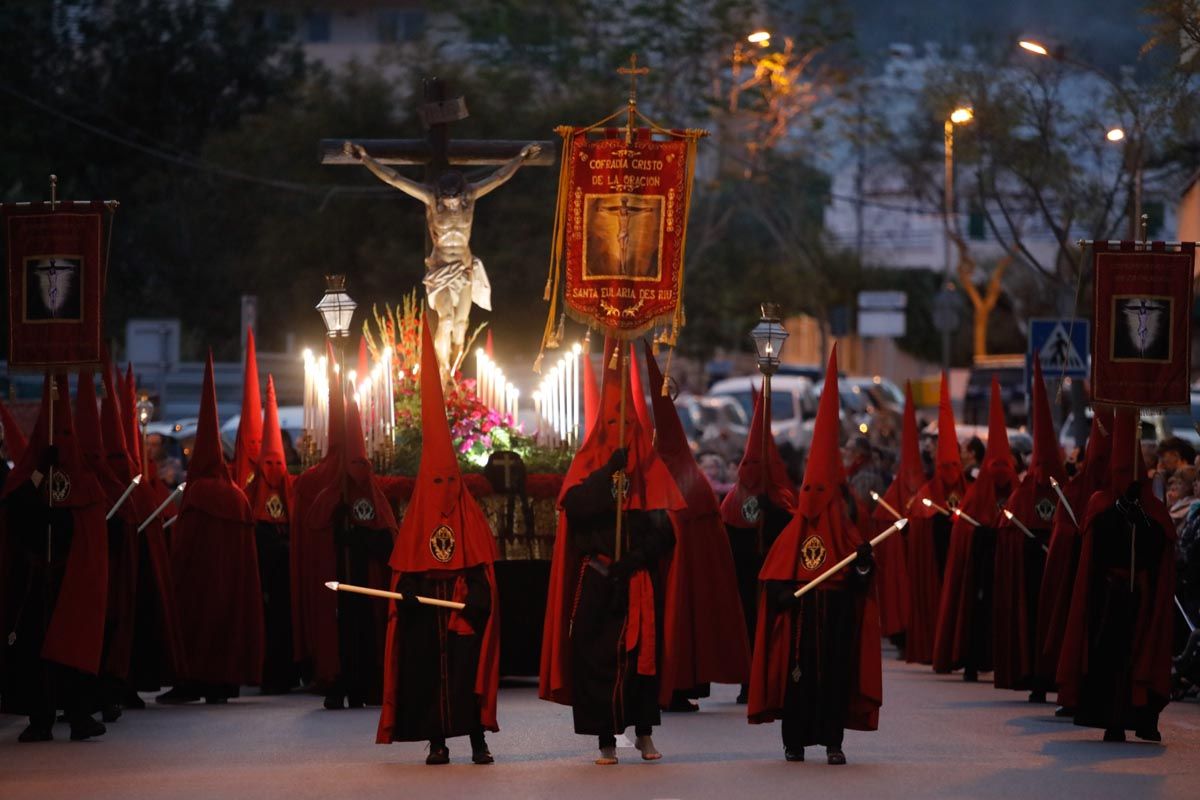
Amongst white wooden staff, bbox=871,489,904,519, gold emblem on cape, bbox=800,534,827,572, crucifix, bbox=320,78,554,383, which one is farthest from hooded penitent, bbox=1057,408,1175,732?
crucifix, bbox=320,78,554,383

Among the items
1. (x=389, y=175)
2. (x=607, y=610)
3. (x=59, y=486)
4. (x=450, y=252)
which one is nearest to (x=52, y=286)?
(x=59, y=486)

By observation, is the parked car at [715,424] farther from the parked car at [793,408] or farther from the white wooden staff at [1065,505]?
the white wooden staff at [1065,505]

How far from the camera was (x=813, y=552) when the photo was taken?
1309 cm

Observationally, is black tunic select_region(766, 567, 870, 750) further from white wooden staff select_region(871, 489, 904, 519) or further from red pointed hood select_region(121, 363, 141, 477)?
white wooden staff select_region(871, 489, 904, 519)

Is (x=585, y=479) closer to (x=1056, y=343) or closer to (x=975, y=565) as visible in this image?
(x=975, y=565)

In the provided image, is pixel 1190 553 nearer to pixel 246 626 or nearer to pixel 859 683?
pixel 859 683

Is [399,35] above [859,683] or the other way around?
above

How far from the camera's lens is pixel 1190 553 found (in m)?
16.0

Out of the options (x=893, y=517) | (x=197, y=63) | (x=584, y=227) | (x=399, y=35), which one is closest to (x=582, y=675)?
(x=584, y=227)

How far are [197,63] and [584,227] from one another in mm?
37629

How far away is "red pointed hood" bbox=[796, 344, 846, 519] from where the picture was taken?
518 inches

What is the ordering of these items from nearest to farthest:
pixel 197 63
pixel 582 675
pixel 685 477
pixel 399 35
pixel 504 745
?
pixel 582 675 < pixel 504 745 < pixel 685 477 < pixel 197 63 < pixel 399 35

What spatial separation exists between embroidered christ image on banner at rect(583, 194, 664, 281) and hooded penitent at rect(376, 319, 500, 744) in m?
1.86

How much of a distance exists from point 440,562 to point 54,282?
3.62 metres
